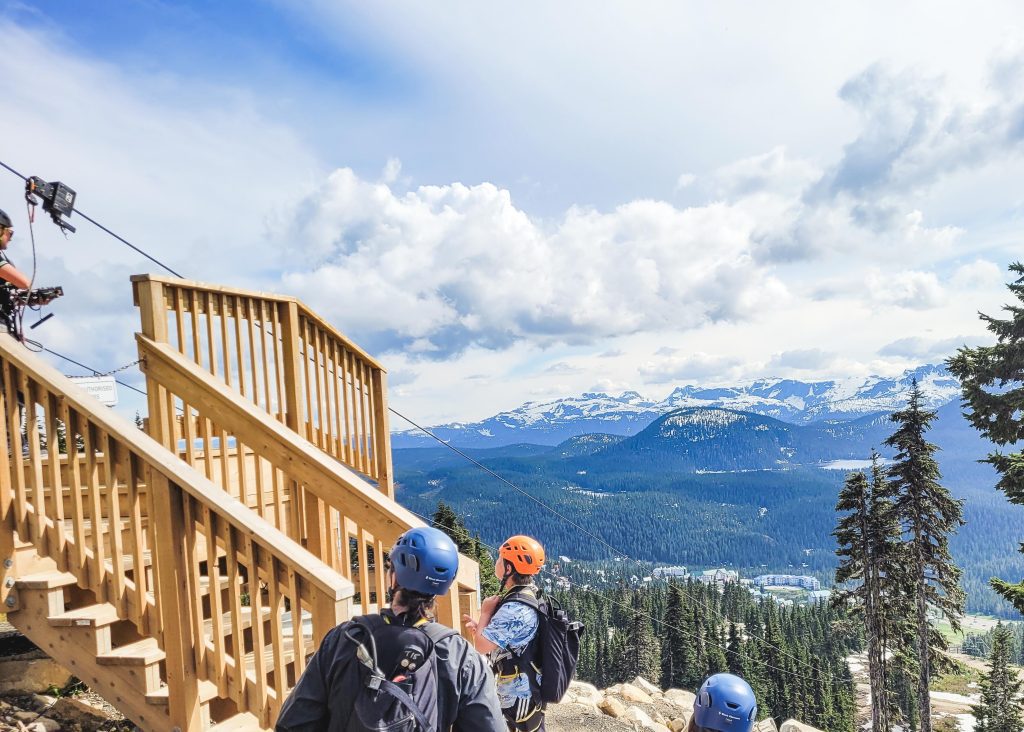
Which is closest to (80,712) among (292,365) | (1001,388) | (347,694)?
(292,365)

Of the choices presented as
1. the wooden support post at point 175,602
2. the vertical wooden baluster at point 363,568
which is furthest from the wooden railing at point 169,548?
the vertical wooden baluster at point 363,568

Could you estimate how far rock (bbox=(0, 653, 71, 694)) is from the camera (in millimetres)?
4975

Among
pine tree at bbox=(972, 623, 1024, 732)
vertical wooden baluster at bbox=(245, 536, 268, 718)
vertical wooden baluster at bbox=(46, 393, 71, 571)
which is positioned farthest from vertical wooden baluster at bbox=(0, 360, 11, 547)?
pine tree at bbox=(972, 623, 1024, 732)

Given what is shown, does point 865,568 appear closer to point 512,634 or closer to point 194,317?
point 512,634

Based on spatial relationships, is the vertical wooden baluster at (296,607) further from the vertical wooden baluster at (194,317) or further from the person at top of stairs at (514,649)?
the vertical wooden baluster at (194,317)

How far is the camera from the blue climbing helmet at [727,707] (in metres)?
2.76

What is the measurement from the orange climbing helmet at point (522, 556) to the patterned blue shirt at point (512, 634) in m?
0.23

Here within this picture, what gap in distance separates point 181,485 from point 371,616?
166cm

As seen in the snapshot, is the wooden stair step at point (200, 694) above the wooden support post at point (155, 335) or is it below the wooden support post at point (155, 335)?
below

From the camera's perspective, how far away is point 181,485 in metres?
3.52

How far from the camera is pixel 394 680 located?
2.40m

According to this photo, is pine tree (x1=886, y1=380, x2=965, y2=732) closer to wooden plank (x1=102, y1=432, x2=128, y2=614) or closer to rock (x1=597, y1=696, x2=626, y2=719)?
rock (x1=597, y1=696, x2=626, y2=719)

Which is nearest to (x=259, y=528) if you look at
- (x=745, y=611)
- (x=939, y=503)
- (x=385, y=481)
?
(x=385, y=481)

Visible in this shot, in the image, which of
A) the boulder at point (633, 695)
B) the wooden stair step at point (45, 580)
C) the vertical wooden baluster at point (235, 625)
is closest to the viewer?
the vertical wooden baluster at point (235, 625)
